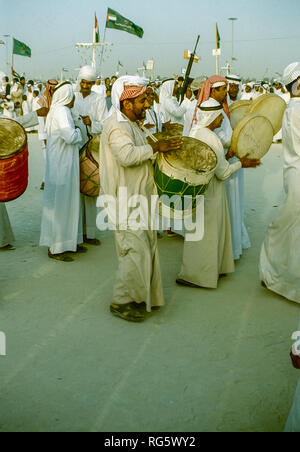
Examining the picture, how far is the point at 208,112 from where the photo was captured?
4324 millimetres

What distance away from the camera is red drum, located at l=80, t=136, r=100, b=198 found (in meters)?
5.40

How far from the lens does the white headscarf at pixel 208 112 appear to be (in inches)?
170

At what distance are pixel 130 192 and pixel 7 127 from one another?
108 cm

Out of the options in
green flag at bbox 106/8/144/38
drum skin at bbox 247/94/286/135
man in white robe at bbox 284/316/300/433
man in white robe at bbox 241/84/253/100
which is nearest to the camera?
man in white robe at bbox 284/316/300/433

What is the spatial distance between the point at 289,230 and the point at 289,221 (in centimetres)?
8

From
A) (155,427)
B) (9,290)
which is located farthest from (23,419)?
(9,290)

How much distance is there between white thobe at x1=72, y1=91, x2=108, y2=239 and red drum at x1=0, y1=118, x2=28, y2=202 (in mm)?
1705

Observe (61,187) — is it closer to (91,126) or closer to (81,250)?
(81,250)

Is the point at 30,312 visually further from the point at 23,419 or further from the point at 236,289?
the point at 236,289

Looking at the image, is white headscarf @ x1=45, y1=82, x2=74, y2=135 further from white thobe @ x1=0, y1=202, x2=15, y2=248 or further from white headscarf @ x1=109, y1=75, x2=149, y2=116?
white headscarf @ x1=109, y1=75, x2=149, y2=116

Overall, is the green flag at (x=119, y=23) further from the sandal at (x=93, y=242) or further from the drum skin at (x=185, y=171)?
the drum skin at (x=185, y=171)

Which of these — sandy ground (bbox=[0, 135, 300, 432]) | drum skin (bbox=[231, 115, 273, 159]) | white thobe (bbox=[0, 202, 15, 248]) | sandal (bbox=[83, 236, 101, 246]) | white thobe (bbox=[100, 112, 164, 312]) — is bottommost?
sandy ground (bbox=[0, 135, 300, 432])

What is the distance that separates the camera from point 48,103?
6.38 m

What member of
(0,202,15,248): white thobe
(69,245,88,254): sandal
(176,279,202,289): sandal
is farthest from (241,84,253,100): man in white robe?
(176,279,202,289): sandal
